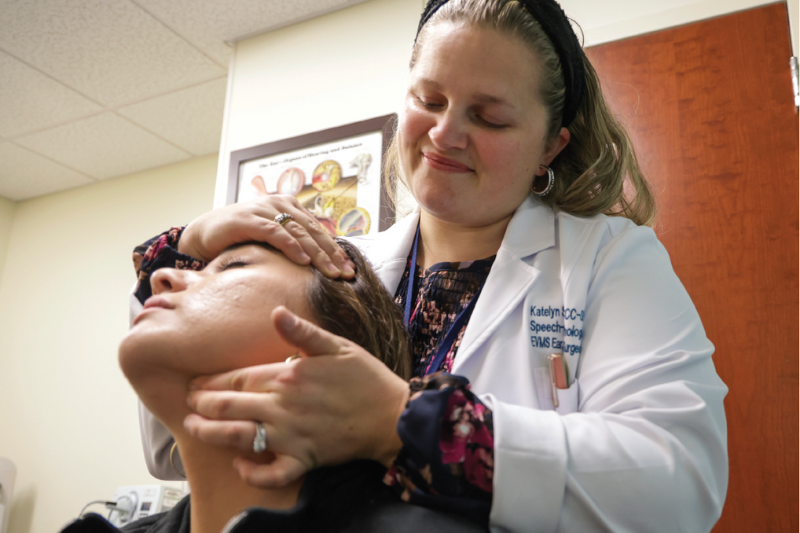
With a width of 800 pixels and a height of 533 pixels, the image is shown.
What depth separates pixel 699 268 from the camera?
183 cm

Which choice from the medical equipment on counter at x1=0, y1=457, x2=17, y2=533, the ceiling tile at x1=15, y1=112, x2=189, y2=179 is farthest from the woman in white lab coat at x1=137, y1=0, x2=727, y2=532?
the medical equipment on counter at x1=0, y1=457, x2=17, y2=533

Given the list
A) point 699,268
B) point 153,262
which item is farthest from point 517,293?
point 699,268

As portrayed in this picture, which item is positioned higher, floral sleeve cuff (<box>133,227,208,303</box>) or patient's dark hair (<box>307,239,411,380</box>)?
floral sleeve cuff (<box>133,227,208,303</box>)

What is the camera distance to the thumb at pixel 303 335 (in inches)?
24.7

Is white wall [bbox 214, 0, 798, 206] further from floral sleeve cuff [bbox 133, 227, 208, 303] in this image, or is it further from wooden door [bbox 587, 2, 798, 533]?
floral sleeve cuff [bbox 133, 227, 208, 303]

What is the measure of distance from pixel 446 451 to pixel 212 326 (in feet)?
1.20

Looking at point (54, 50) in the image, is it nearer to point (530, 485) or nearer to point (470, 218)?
point (470, 218)

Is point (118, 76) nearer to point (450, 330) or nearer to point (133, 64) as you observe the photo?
point (133, 64)

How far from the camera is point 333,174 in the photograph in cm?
260

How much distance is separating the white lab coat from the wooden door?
0.88 m

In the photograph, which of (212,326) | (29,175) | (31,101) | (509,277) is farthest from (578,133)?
(29,175)

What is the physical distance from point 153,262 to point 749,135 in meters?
1.75

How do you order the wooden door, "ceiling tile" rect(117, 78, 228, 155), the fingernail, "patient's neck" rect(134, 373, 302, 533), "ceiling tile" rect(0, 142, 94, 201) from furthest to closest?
"ceiling tile" rect(0, 142, 94, 201) < "ceiling tile" rect(117, 78, 228, 155) < the wooden door < "patient's neck" rect(134, 373, 302, 533) < the fingernail

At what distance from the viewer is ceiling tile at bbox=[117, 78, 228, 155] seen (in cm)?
328
